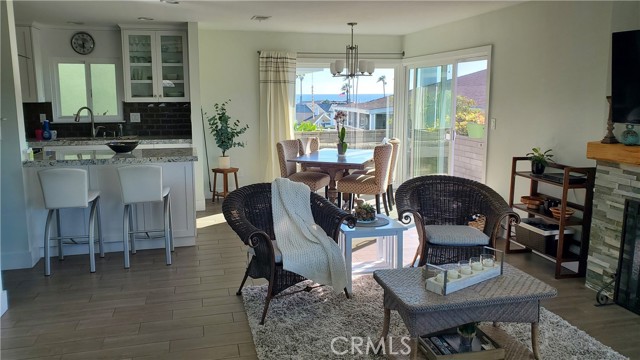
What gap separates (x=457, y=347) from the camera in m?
2.72

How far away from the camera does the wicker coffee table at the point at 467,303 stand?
99.6 inches

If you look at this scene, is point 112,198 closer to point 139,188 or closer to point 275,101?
point 139,188

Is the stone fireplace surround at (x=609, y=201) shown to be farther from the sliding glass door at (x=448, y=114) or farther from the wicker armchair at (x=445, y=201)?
the sliding glass door at (x=448, y=114)

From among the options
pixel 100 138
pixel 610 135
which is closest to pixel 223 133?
pixel 100 138

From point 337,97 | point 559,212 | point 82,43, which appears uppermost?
point 82,43

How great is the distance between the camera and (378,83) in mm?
8117

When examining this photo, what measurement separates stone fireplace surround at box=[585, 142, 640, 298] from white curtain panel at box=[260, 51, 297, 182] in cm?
462

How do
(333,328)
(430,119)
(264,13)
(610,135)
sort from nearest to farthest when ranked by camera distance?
(333,328) → (610,135) → (264,13) → (430,119)

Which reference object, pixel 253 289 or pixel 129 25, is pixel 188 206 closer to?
pixel 253 289

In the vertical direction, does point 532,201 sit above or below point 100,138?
below

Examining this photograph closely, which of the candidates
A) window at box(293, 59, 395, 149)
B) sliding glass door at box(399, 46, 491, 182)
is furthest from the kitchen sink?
sliding glass door at box(399, 46, 491, 182)

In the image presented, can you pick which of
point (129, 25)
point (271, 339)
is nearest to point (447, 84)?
point (129, 25)

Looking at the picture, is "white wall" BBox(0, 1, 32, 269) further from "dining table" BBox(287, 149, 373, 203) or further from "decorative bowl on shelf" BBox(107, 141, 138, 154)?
"dining table" BBox(287, 149, 373, 203)

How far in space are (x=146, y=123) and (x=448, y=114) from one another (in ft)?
13.8
